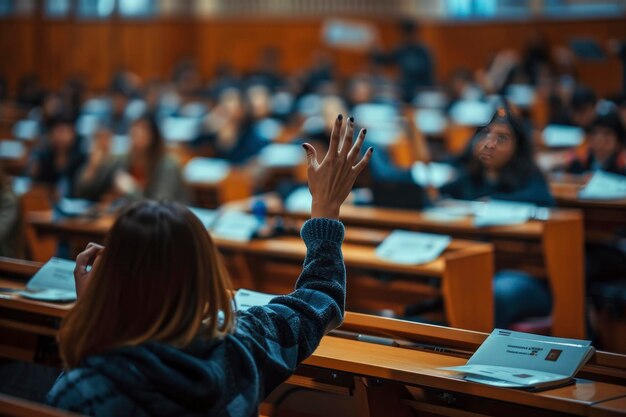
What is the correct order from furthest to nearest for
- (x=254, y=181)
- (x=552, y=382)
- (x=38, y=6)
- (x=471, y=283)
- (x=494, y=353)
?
1. (x=38, y=6)
2. (x=254, y=181)
3. (x=471, y=283)
4. (x=494, y=353)
5. (x=552, y=382)

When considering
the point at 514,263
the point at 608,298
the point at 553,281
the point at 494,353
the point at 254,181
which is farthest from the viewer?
the point at 254,181

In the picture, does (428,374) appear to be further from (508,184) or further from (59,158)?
(59,158)

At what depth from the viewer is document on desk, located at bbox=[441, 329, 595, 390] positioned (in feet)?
6.89

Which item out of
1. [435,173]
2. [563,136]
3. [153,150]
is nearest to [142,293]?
[153,150]

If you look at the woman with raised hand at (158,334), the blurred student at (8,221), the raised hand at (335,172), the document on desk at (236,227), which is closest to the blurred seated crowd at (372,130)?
the blurred student at (8,221)

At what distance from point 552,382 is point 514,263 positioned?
2967 millimetres

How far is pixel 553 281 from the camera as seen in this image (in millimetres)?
4164

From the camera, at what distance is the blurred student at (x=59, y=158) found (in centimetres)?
734

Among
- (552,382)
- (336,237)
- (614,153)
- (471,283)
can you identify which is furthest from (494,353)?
(614,153)

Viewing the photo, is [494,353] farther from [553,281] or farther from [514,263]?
[514,263]

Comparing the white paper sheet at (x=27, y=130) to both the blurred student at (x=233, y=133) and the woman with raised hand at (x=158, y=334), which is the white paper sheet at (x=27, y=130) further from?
the woman with raised hand at (x=158, y=334)

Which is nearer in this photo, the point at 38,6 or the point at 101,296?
the point at 101,296

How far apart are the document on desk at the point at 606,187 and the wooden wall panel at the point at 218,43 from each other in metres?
11.2

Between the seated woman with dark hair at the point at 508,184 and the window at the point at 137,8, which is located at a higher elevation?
the window at the point at 137,8
